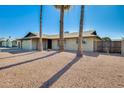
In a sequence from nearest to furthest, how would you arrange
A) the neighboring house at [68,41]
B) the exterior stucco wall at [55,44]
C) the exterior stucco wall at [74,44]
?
the exterior stucco wall at [74,44], the neighboring house at [68,41], the exterior stucco wall at [55,44]

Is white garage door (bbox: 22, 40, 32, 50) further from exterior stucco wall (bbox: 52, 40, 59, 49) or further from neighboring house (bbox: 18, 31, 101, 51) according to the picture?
exterior stucco wall (bbox: 52, 40, 59, 49)

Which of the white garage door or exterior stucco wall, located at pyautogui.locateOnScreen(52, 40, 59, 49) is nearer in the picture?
exterior stucco wall, located at pyautogui.locateOnScreen(52, 40, 59, 49)

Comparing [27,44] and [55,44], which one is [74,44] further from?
[27,44]

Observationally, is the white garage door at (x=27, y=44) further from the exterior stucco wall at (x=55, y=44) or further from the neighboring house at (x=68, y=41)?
the exterior stucco wall at (x=55, y=44)

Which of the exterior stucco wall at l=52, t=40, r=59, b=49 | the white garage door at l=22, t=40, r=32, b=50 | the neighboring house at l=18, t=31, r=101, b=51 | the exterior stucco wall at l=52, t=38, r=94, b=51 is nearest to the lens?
the exterior stucco wall at l=52, t=38, r=94, b=51

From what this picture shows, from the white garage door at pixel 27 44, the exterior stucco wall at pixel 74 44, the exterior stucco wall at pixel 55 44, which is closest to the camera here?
the exterior stucco wall at pixel 74 44

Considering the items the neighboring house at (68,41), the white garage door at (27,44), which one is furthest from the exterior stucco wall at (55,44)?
the white garage door at (27,44)

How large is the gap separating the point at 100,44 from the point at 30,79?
16.0 metres

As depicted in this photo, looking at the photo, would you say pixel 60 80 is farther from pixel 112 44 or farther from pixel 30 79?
pixel 112 44

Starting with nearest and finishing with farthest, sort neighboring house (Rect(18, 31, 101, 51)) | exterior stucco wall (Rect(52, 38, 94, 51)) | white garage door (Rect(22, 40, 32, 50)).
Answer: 1. exterior stucco wall (Rect(52, 38, 94, 51))
2. neighboring house (Rect(18, 31, 101, 51))
3. white garage door (Rect(22, 40, 32, 50))

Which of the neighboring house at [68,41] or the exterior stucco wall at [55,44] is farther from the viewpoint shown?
the exterior stucco wall at [55,44]

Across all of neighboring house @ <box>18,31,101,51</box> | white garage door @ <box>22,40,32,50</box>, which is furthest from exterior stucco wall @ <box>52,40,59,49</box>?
white garage door @ <box>22,40,32,50</box>

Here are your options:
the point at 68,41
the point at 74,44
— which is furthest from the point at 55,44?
the point at 74,44

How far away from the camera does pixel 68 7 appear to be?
54.0 feet
